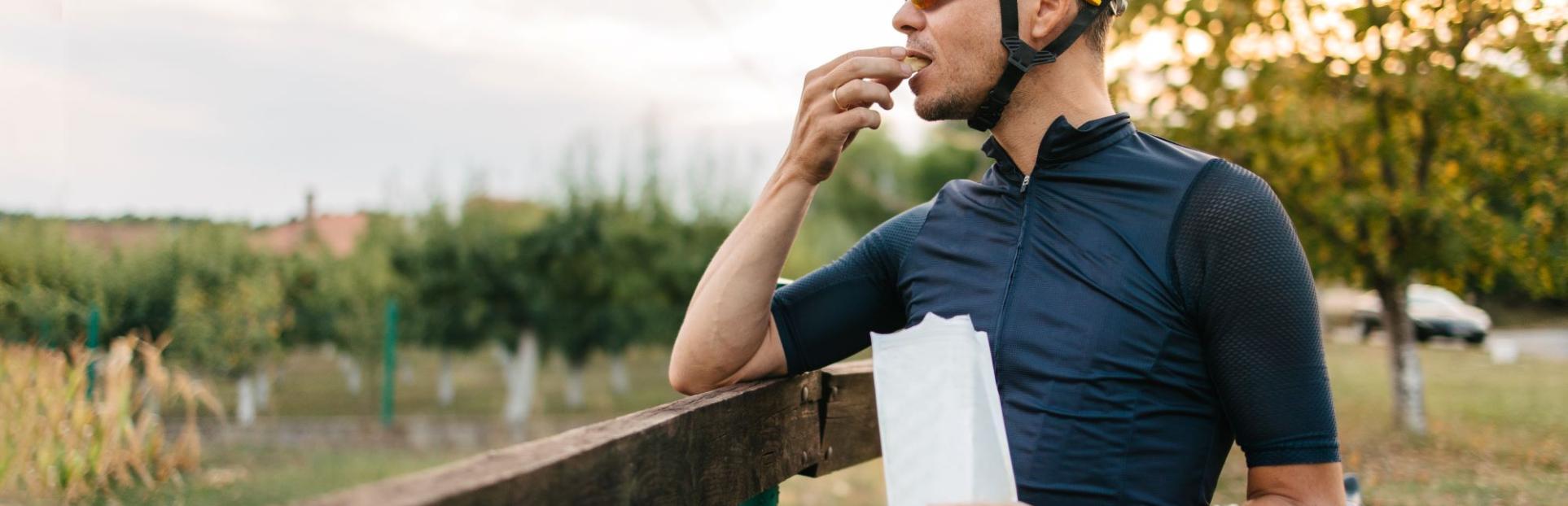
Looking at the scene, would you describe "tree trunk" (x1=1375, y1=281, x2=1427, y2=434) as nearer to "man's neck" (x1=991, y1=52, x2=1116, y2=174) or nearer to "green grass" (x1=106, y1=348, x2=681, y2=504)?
"green grass" (x1=106, y1=348, x2=681, y2=504)

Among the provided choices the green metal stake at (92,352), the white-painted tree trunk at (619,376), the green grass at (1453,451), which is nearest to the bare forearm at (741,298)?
the green grass at (1453,451)

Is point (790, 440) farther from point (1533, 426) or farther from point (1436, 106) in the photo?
point (1436, 106)

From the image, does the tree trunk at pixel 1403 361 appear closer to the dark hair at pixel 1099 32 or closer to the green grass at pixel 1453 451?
the green grass at pixel 1453 451

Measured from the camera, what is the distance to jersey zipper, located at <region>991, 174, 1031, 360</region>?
5.97 ft

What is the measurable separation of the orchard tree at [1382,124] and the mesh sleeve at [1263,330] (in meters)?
5.55

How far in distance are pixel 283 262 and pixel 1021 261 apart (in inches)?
792

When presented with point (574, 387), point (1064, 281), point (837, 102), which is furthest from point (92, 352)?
point (574, 387)

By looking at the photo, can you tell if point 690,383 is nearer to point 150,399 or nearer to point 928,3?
point 928,3

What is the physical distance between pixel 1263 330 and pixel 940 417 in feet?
1.51

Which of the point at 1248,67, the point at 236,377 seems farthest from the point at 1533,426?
the point at 236,377

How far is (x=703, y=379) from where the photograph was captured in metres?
1.97

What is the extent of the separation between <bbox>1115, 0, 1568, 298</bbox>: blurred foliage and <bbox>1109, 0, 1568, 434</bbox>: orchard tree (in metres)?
0.01

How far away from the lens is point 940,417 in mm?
1534

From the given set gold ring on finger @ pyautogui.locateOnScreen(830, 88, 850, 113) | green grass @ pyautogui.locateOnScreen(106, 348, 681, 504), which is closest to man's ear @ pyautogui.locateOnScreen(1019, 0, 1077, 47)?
gold ring on finger @ pyautogui.locateOnScreen(830, 88, 850, 113)
